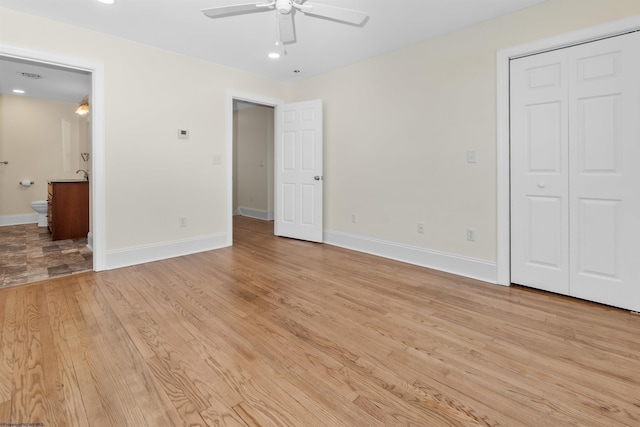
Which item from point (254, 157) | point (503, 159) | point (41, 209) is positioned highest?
point (254, 157)

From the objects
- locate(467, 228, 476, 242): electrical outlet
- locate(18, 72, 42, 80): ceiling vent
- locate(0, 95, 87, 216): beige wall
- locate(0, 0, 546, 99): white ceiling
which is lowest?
locate(467, 228, 476, 242): electrical outlet

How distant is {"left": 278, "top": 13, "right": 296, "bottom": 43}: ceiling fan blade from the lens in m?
2.34

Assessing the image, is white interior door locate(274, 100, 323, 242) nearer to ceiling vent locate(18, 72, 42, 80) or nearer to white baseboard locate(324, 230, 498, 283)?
white baseboard locate(324, 230, 498, 283)

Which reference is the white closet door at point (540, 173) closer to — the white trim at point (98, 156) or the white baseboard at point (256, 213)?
the white trim at point (98, 156)

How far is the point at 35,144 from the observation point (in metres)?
5.91

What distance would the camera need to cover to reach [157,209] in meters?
3.69

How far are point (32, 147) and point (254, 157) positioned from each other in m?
4.11

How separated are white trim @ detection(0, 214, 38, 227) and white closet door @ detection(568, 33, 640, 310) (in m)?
8.36

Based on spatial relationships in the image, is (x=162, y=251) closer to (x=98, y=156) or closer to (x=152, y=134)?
(x=98, y=156)

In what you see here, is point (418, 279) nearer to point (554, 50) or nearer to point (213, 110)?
point (554, 50)

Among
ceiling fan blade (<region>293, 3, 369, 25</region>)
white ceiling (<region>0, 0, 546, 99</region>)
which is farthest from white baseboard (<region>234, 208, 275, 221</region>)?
ceiling fan blade (<region>293, 3, 369, 25</region>)

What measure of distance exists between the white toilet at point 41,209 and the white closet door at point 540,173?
7.06m

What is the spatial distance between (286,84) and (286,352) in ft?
13.8

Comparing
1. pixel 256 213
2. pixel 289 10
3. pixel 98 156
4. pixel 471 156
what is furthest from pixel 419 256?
pixel 256 213
